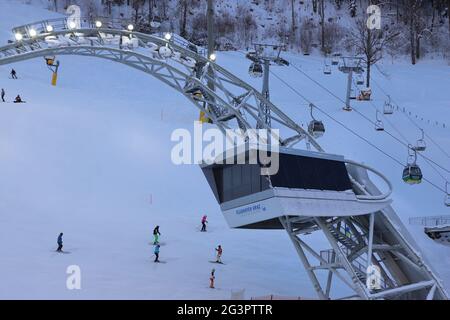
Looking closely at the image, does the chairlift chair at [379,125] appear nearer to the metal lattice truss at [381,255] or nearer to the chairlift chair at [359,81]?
the chairlift chair at [359,81]

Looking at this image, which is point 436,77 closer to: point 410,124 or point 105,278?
point 410,124

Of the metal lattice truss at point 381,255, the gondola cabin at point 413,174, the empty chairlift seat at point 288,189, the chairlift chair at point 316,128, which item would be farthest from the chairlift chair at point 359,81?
the empty chairlift seat at point 288,189

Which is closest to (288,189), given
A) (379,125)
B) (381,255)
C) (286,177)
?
(286,177)

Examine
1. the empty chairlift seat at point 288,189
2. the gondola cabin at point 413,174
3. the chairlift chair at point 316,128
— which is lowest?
the empty chairlift seat at point 288,189

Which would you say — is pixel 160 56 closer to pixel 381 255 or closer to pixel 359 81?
pixel 381 255

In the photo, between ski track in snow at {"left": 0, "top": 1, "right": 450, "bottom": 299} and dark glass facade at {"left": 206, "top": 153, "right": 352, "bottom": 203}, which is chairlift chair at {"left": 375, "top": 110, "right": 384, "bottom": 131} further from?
dark glass facade at {"left": 206, "top": 153, "right": 352, "bottom": 203}
